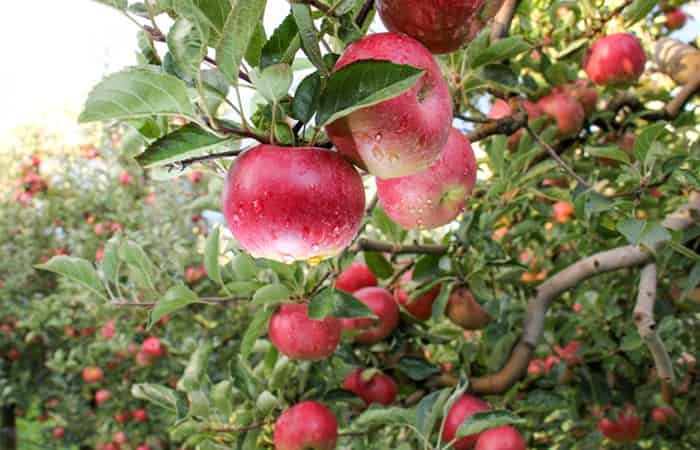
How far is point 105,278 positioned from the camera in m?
1.04

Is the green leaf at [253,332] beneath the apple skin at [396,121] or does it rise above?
beneath

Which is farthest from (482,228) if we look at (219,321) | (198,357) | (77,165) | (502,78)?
(77,165)

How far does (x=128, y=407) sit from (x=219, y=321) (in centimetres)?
94

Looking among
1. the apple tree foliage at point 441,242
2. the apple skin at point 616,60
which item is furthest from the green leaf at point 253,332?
the apple skin at point 616,60

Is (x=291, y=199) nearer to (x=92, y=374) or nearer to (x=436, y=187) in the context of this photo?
(x=436, y=187)

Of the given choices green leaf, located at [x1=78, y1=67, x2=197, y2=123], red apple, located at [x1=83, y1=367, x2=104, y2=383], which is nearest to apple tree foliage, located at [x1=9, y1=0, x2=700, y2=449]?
green leaf, located at [x1=78, y1=67, x2=197, y2=123]

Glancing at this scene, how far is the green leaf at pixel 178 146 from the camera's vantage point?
0.46 metres

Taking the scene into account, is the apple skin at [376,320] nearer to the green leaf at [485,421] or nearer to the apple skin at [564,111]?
the green leaf at [485,421]

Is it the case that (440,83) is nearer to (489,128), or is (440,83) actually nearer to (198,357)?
(489,128)

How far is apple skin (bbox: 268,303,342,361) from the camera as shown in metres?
1.08

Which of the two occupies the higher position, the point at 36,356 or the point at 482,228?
the point at 482,228

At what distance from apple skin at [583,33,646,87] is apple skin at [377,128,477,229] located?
86cm

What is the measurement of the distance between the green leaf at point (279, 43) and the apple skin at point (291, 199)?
0.08 metres

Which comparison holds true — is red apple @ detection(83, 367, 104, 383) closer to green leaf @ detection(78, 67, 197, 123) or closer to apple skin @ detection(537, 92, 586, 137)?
apple skin @ detection(537, 92, 586, 137)
